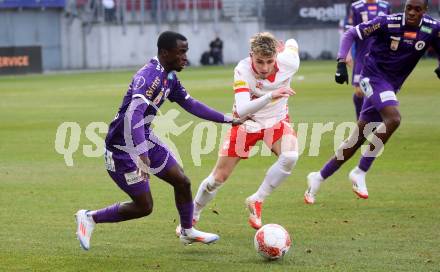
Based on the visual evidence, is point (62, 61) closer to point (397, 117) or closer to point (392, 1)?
point (392, 1)

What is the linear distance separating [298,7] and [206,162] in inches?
1748

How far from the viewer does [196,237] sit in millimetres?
9039

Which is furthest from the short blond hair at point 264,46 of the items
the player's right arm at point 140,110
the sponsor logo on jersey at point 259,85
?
the player's right arm at point 140,110

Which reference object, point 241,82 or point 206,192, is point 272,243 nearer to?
point 206,192

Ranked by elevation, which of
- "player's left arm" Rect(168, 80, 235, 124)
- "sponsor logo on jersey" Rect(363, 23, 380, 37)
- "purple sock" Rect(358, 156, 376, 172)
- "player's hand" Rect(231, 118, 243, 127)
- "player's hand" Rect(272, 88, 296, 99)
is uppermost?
"sponsor logo on jersey" Rect(363, 23, 380, 37)

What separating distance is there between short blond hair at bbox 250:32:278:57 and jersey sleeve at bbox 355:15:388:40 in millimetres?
2418

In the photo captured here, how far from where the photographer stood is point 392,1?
57.1 meters

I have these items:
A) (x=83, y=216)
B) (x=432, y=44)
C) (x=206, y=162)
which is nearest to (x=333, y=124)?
(x=206, y=162)

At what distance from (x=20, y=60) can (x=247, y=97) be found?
128 feet

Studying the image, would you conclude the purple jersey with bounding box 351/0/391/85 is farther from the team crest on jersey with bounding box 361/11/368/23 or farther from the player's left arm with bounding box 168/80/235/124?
the player's left arm with bounding box 168/80/235/124

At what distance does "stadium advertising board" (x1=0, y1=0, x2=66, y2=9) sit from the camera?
2117 inches

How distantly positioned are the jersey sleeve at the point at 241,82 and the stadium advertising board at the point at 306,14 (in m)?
49.1

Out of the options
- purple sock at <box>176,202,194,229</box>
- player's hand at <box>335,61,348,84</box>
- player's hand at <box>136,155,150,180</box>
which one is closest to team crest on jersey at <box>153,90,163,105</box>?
player's hand at <box>136,155,150,180</box>

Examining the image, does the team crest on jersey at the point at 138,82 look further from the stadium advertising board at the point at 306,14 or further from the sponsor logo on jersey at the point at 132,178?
the stadium advertising board at the point at 306,14
